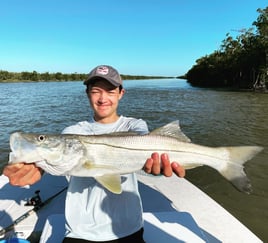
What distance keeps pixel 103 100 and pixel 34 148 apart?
0.98 metres

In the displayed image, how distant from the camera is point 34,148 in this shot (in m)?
2.24

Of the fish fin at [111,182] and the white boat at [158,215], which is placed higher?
the fish fin at [111,182]

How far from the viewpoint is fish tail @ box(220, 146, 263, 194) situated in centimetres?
256

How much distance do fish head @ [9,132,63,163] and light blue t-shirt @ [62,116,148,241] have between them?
0.53m

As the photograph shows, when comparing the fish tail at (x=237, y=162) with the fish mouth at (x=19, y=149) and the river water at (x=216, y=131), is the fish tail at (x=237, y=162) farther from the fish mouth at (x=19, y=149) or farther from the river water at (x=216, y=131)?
the river water at (x=216, y=131)

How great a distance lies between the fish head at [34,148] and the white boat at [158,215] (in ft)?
4.01

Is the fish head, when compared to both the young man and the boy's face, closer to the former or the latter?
the young man

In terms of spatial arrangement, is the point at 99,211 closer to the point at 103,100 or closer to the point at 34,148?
the point at 34,148

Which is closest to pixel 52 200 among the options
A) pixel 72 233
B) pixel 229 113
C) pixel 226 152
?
pixel 72 233

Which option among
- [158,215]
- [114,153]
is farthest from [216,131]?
[114,153]

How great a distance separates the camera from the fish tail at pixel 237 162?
2559mm

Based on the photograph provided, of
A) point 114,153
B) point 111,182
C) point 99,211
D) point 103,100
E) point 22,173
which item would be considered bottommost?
point 99,211

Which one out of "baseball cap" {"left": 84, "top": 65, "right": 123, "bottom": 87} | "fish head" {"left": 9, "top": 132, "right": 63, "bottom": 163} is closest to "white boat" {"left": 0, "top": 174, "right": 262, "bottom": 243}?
"fish head" {"left": 9, "top": 132, "right": 63, "bottom": 163}

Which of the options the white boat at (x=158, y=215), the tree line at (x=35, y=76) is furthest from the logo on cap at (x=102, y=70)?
the tree line at (x=35, y=76)
